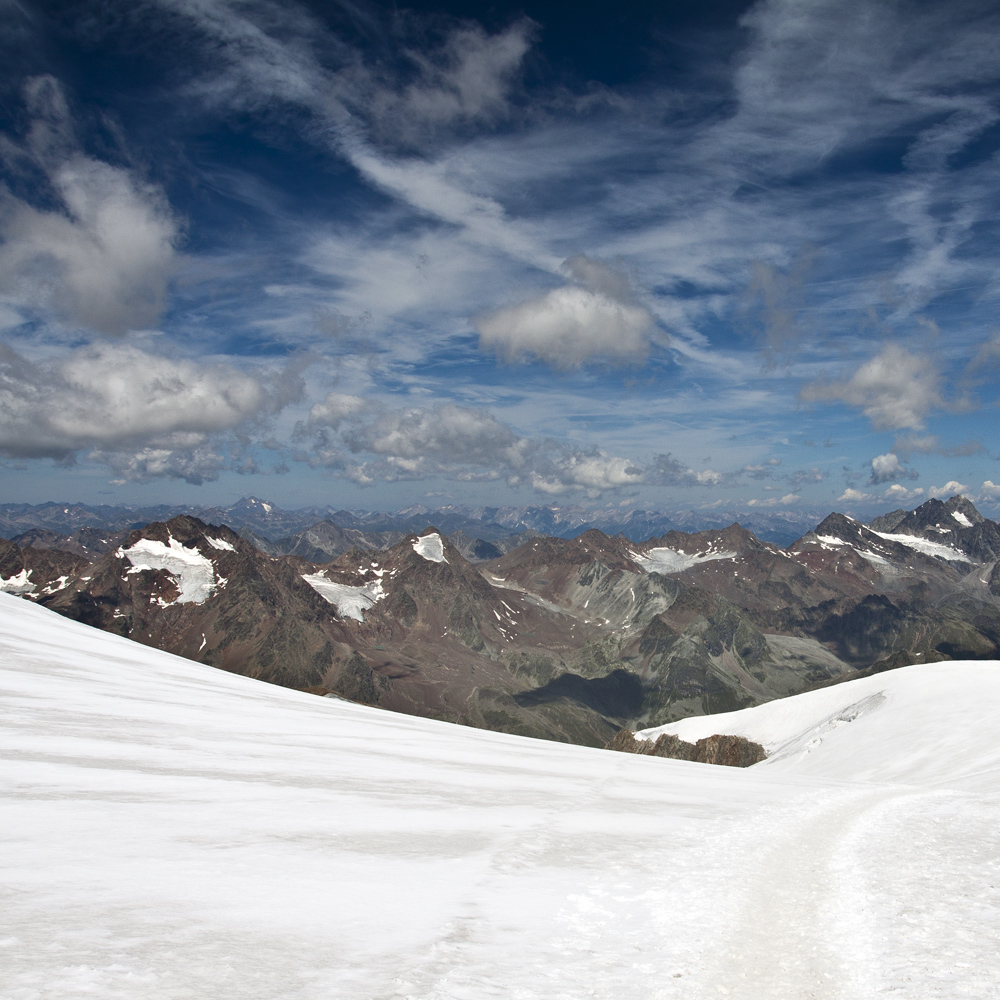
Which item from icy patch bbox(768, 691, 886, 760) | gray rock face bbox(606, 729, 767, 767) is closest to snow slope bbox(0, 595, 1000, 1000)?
icy patch bbox(768, 691, 886, 760)

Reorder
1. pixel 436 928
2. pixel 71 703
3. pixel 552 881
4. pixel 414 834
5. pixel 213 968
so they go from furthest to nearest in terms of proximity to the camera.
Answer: pixel 71 703 → pixel 414 834 → pixel 552 881 → pixel 436 928 → pixel 213 968

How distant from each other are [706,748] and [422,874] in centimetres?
7801

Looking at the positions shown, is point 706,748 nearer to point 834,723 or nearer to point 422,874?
point 834,723

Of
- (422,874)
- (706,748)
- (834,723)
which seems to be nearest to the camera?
(422,874)

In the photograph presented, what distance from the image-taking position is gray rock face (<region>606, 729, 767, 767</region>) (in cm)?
7175

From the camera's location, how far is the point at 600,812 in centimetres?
1550

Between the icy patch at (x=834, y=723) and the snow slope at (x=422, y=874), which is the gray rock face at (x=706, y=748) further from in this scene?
the snow slope at (x=422, y=874)

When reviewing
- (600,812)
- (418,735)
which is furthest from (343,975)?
(418,735)

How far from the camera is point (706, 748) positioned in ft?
256

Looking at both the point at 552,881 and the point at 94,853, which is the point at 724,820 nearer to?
the point at 552,881

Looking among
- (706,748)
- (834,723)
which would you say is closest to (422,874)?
(834,723)

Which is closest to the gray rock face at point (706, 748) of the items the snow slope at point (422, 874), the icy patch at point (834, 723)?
the icy patch at point (834, 723)

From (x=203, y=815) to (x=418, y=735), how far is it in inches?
544

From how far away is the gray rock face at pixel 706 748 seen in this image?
71750mm
